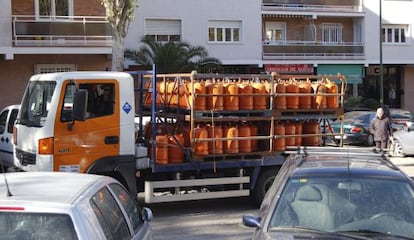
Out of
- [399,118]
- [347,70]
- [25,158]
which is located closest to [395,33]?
[347,70]

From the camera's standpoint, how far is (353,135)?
23141 mm

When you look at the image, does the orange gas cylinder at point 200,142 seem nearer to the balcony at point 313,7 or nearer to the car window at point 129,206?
the car window at point 129,206

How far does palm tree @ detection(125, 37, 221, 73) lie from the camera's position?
26.8 m

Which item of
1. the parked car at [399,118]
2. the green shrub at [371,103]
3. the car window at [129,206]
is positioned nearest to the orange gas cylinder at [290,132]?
the car window at [129,206]

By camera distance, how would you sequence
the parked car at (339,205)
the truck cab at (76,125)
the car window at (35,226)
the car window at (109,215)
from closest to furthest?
the car window at (35,226) → the car window at (109,215) → the parked car at (339,205) → the truck cab at (76,125)

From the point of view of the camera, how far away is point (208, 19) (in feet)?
102

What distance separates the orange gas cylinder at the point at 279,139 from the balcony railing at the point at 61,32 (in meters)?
16.0

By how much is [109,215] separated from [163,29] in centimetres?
2658

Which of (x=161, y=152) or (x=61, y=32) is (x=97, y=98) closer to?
(x=161, y=152)

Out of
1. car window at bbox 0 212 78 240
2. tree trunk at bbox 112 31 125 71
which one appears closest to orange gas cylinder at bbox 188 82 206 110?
car window at bbox 0 212 78 240

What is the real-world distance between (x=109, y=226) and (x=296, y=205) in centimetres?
179

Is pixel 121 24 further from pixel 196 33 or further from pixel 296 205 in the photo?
pixel 296 205

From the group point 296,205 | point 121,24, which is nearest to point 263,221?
point 296,205

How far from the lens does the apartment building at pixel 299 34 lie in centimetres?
3058
